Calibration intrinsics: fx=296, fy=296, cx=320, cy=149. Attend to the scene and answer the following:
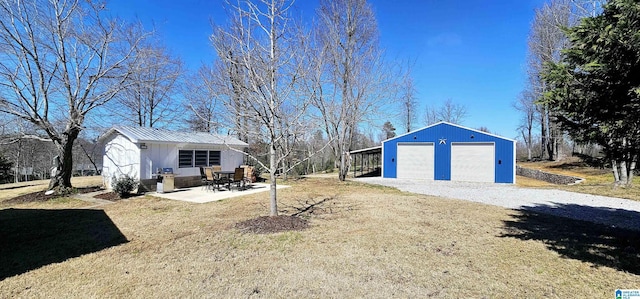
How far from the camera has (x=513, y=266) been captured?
373cm

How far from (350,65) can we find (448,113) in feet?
97.7

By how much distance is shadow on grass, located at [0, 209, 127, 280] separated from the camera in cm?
416

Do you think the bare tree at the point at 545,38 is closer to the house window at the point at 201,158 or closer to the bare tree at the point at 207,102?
the bare tree at the point at 207,102

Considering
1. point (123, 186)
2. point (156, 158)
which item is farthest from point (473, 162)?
point (123, 186)

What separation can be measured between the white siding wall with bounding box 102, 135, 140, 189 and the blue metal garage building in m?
14.3

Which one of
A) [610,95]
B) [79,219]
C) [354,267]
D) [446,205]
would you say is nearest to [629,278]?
[610,95]

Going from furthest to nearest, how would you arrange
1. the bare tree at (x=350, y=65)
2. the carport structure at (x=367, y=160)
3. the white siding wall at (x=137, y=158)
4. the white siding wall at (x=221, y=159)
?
the carport structure at (x=367, y=160) < the bare tree at (x=350, y=65) < the white siding wall at (x=221, y=159) < the white siding wall at (x=137, y=158)

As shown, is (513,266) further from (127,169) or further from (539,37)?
(539,37)

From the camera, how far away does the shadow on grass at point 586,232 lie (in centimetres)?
408

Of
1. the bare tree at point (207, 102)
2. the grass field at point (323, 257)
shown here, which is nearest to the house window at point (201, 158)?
the bare tree at point (207, 102)

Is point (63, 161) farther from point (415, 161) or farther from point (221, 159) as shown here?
point (415, 161)

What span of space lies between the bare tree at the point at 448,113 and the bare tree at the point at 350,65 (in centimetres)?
2774

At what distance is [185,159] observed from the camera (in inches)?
521

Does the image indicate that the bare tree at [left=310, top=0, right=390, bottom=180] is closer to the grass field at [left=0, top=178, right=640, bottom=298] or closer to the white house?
the white house
